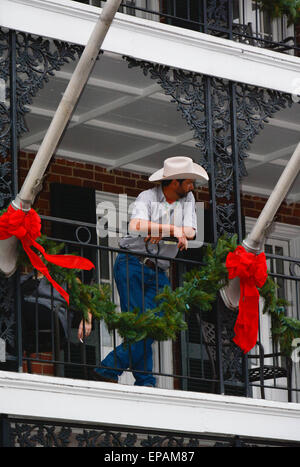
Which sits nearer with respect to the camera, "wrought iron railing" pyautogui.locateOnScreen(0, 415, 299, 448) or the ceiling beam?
"wrought iron railing" pyautogui.locateOnScreen(0, 415, 299, 448)

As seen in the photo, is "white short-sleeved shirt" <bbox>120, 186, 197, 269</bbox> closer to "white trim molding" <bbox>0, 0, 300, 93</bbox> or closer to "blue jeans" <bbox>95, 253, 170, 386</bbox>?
"blue jeans" <bbox>95, 253, 170, 386</bbox>

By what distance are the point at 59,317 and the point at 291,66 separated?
11.6 feet

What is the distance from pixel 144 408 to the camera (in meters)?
13.0

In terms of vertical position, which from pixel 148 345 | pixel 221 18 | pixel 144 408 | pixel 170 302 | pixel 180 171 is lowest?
pixel 144 408

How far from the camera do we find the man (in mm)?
13353

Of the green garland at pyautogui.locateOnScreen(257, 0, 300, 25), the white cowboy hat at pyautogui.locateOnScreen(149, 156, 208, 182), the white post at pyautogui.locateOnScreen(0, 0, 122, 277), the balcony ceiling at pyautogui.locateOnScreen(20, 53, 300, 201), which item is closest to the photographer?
the white post at pyautogui.locateOnScreen(0, 0, 122, 277)

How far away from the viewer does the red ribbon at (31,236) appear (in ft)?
40.4

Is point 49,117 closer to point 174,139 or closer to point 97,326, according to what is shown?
point 174,139

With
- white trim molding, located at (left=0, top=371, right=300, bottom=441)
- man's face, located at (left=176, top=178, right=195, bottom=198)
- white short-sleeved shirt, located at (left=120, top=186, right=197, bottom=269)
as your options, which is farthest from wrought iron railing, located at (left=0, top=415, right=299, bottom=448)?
man's face, located at (left=176, top=178, right=195, bottom=198)

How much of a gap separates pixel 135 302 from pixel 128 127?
2602mm

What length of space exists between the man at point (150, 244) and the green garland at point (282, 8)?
2.23m

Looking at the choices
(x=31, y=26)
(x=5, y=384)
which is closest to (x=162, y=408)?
(x=5, y=384)

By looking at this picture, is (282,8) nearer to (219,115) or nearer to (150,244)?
(219,115)

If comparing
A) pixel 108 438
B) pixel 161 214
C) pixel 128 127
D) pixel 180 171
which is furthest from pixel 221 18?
pixel 108 438
